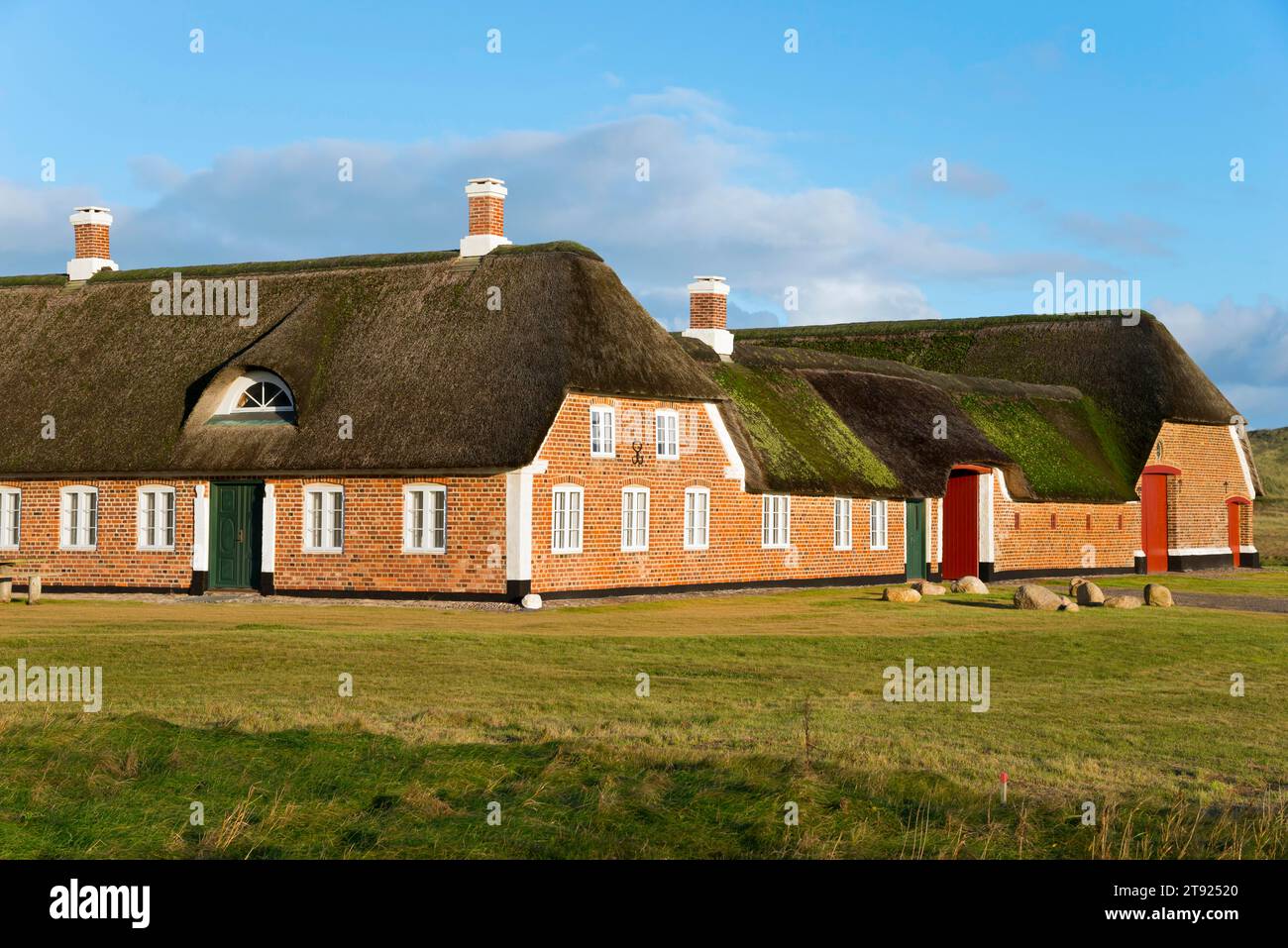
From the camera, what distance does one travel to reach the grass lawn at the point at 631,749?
8219 mm

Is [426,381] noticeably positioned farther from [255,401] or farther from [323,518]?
[255,401]

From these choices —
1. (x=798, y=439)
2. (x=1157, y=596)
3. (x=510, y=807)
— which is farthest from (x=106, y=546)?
(x=510, y=807)

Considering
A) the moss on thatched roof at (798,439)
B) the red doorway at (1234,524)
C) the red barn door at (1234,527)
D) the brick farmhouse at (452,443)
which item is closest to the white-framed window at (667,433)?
the brick farmhouse at (452,443)

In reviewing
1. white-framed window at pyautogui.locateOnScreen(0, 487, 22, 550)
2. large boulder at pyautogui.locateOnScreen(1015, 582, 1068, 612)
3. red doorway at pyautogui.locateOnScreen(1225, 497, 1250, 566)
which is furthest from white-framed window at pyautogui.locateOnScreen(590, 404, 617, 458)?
red doorway at pyautogui.locateOnScreen(1225, 497, 1250, 566)

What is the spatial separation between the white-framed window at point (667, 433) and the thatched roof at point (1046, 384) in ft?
23.9

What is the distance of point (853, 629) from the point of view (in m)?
21.9

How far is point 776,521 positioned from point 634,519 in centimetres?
432

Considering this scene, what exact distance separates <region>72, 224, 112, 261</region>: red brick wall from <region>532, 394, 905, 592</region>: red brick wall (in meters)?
14.5

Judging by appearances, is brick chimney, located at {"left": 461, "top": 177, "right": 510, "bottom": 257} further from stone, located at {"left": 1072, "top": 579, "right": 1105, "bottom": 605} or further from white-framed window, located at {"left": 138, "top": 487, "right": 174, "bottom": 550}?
stone, located at {"left": 1072, "top": 579, "right": 1105, "bottom": 605}

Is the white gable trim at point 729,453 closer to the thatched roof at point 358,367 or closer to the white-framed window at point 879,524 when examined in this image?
the thatched roof at point 358,367

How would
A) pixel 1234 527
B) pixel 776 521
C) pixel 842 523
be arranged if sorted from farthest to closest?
A: 1. pixel 1234 527
2. pixel 842 523
3. pixel 776 521

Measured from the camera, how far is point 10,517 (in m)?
30.2
